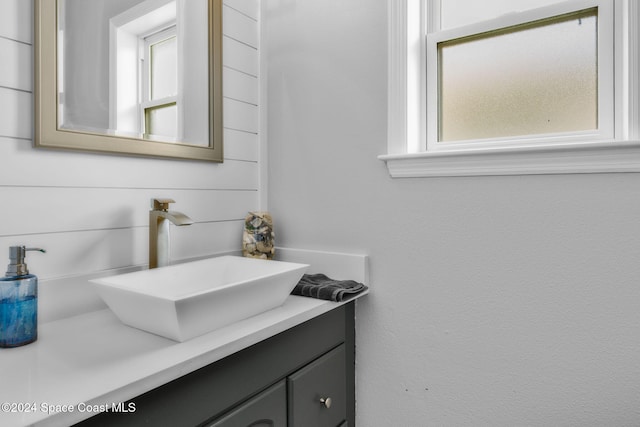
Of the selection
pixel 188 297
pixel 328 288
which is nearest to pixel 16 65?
pixel 188 297

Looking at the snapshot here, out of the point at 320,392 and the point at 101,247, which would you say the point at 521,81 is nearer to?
the point at 320,392

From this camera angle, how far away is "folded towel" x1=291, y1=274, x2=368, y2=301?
1.13 meters

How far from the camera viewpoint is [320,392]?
1097mm

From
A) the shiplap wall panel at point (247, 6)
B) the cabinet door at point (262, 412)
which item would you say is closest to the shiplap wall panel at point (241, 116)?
the shiplap wall panel at point (247, 6)

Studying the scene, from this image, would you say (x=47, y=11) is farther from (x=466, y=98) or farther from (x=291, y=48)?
(x=466, y=98)

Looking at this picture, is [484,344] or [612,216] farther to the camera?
[484,344]

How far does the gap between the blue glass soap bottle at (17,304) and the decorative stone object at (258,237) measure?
0.68 meters

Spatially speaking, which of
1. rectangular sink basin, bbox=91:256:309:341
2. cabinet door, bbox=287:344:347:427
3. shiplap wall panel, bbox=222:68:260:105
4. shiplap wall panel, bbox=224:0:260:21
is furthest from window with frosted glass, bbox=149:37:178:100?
cabinet door, bbox=287:344:347:427

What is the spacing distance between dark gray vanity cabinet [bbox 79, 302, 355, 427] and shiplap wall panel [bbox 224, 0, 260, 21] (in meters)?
1.14

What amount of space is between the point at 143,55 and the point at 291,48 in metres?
0.54

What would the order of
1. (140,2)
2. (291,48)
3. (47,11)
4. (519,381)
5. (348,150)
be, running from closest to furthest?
(47,11) → (519,381) → (140,2) → (348,150) → (291,48)

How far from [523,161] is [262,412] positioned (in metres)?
0.90

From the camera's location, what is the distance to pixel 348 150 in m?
1.34

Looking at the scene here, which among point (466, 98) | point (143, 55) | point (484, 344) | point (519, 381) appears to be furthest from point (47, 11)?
point (519, 381)
